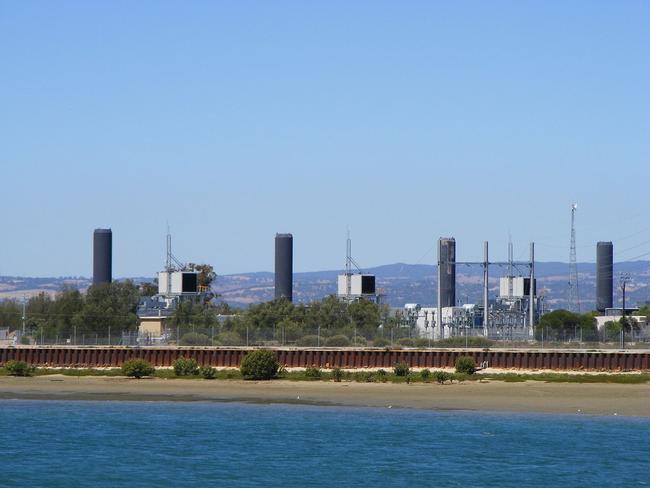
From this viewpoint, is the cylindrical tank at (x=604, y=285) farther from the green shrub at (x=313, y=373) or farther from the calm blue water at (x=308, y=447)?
the calm blue water at (x=308, y=447)

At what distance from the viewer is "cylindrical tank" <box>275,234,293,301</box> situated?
479 ft

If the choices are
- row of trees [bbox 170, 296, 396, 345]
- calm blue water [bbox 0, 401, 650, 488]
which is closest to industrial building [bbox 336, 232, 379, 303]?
row of trees [bbox 170, 296, 396, 345]

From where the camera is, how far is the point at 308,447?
1962 inches

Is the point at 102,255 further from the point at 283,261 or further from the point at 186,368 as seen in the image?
the point at 186,368

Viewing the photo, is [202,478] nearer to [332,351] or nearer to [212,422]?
[212,422]

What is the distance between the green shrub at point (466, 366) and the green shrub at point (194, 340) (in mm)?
22297

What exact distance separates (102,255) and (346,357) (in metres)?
65.9

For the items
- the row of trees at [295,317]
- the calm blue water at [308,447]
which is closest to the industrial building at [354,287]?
the row of trees at [295,317]

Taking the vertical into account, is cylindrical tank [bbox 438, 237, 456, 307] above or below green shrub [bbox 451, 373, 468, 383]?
above

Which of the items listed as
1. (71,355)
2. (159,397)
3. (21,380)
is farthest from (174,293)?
(159,397)

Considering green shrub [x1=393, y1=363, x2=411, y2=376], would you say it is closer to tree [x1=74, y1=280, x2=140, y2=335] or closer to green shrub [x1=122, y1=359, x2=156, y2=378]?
green shrub [x1=122, y1=359, x2=156, y2=378]

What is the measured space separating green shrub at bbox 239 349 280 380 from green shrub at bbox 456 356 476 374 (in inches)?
436

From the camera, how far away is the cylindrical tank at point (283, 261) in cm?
14612

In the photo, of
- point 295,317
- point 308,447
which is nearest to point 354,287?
point 295,317
